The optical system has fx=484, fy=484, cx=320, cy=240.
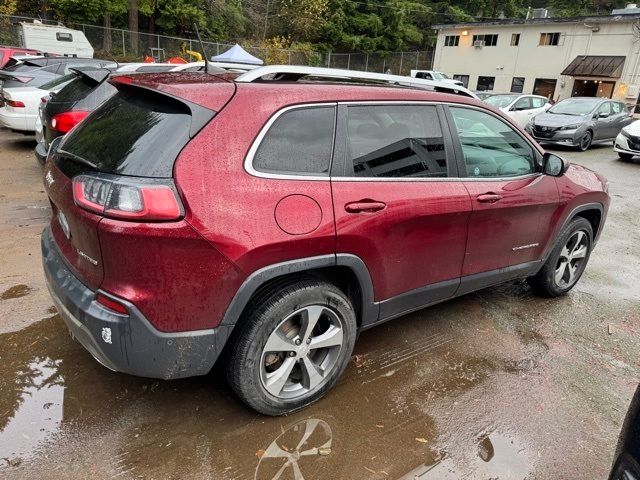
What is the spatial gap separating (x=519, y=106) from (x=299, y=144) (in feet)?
51.6

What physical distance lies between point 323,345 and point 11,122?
27.0ft

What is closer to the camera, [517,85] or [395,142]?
[395,142]

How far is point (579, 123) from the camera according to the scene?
557 inches

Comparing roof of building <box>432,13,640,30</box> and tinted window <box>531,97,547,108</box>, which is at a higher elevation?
roof of building <box>432,13,640,30</box>

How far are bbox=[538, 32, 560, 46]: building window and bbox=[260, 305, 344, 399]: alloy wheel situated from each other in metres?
35.7

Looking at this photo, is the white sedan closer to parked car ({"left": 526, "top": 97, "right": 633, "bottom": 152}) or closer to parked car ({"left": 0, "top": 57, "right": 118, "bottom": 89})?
parked car ({"left": 0, "top": 57, "right": 118, "bottom": 89})

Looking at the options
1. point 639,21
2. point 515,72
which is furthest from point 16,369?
point 515,72

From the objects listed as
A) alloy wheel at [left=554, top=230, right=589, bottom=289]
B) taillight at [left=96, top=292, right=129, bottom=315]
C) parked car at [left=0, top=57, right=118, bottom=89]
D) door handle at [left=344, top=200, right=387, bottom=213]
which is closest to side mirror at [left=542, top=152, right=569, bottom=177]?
alloy wheel at [left=554, top=230, right=589, bottom=289]

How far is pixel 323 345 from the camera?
107 inches

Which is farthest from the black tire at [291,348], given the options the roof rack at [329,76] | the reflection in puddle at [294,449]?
the roof rack at [329,76]

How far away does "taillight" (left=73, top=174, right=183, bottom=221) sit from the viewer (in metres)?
2.09

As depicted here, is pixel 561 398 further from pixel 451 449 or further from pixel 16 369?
pixel 16 369

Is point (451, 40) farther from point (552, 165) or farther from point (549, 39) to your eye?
point (552, 165)

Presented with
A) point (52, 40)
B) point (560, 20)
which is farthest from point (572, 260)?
point (560, 20)
